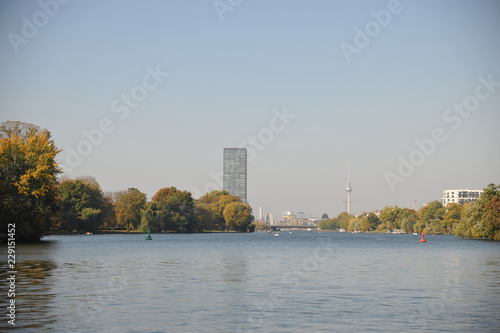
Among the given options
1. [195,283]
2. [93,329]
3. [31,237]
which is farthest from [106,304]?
[31,237]

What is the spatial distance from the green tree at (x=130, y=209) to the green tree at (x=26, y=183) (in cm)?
9787

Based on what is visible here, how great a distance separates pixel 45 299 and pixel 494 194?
119 meters

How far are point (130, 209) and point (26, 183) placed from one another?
106m

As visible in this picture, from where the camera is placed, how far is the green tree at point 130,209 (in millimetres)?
190875

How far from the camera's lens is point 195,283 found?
124ft

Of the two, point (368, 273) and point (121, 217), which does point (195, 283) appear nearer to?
point (368, 273)

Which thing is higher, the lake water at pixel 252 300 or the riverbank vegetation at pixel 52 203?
the riverbank vegetation at pixel 52 203

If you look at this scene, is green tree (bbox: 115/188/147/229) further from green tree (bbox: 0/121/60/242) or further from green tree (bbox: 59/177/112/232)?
green tree (bbox: 0/121/60/242)

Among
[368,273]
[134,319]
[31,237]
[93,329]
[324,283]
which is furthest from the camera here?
[31,237]

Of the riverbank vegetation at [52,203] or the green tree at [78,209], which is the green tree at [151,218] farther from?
the green tree at [78,209]

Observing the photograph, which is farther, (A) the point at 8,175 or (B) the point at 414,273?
(A) the point at 8,175

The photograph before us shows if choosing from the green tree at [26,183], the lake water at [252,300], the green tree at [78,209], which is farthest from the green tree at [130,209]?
the lake water at [252,300]

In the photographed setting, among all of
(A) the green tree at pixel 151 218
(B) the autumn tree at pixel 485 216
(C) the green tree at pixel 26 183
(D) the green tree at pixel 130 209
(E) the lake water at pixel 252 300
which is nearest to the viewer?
(E) the lake water at pixel 252 300

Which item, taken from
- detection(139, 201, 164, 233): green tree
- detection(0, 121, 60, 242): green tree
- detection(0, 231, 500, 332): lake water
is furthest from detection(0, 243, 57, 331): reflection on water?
detection(139, 201, 164, 233): green tree
